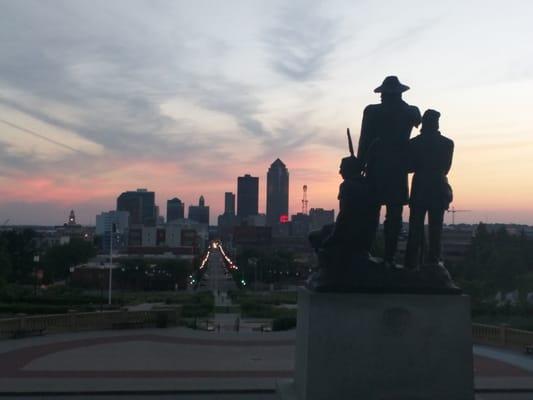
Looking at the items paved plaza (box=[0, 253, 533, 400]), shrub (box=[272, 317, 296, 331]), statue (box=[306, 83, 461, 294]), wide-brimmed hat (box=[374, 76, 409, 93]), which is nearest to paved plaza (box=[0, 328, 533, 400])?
paved plaza (box=[0, 253, 533, 400])

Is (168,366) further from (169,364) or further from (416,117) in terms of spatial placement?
(416,117)

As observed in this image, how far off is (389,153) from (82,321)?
19145 millimetres

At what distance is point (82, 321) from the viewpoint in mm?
27109

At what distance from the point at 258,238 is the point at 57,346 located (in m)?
150

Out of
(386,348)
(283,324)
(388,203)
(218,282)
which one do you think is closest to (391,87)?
(388,203)

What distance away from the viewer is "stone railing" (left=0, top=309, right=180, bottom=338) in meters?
25.4

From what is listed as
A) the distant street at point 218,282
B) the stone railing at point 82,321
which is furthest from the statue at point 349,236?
the distant street at point 218,282

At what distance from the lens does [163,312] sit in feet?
93.8

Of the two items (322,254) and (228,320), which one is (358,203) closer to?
(322,254)

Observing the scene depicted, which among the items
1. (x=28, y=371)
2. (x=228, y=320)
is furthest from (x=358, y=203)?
(x=228, y=320)

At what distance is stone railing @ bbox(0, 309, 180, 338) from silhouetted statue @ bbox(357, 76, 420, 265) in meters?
18.1

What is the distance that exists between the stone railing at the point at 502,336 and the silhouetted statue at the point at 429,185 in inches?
496

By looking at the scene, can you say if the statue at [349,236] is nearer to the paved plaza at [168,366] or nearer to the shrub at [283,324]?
the paved plaza at [168,366]

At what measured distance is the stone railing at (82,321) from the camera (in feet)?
83.3
